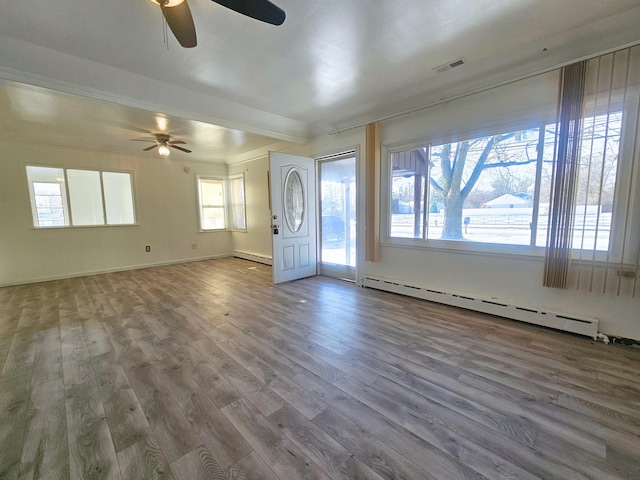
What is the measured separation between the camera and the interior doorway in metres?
4.92

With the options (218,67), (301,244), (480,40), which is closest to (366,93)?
(480,40)

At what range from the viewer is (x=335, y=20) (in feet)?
7.37

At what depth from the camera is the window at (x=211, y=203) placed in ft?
23.4

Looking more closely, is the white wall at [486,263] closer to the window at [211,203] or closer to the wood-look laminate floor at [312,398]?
the wood-look laminate floor at [312,398]

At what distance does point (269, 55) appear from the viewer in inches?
108

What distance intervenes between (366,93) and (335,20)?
155 cm

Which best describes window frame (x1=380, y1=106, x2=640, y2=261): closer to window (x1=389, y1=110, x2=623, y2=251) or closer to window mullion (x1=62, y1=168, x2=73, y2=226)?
window (x1=389, y1=110, x2=623, y2=251)

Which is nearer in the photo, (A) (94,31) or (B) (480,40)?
(A) (94,31)

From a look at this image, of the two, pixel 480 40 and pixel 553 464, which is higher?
pixel 480 40

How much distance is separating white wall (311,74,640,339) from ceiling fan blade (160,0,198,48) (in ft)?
9.29

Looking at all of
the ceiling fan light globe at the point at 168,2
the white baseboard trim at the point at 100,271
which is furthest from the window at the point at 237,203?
the ceiling fan light globe at the point at 168,2

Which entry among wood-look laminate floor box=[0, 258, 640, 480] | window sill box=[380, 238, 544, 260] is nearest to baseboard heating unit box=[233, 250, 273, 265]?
wood-look laminate floor box=[0, 258, 640, 480]

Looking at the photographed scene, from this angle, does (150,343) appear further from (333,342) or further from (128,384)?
(333,342)

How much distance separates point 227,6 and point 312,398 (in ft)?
8.47
